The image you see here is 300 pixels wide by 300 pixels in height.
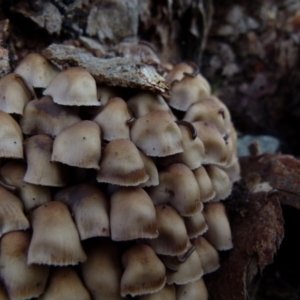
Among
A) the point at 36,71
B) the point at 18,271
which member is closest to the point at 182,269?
the point at 18,271

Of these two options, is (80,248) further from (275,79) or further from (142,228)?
(275,79)

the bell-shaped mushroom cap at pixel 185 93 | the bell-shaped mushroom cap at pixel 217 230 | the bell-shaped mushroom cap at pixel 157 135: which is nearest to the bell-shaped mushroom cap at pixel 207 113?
the bell-shaped mushroom cap at pixel 185 93

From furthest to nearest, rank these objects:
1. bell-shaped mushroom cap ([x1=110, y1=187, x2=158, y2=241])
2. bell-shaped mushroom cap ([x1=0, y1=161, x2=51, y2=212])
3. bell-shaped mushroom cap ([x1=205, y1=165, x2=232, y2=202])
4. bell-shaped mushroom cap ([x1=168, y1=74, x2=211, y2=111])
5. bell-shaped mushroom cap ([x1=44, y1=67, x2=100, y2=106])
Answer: bell-shaped mushroom cap ([x1=168, y1=74, x2=211, y2=111]), bell-shaped mushroom cap ([x1=205, y1=165, x2=232, y2=202]), bell-shaped mushroom cap ([x1=44, y1=67, x2=100, y2=106]), bell-shaped mushroom cap ([x1=0, y1=161, x2=51, y2=212]), bell-shaped mushroom cap ([x1=110, y1=187, x2=158, y2=241])

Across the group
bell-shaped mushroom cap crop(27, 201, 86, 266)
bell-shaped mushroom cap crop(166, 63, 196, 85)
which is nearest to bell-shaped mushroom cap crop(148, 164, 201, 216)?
bell-shaped mushroom cap crop(27, 201, 86, 266)

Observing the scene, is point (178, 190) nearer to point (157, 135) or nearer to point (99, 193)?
point (157, 135)

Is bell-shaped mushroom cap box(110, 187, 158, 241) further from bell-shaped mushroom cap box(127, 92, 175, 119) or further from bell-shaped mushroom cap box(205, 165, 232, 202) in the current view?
bell-shaped mushroom cap box(205, 165, 232, 202)

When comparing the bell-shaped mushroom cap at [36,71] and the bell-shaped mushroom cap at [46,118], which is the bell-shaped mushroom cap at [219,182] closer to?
the bell-shaped mushroom cap at [46,118]
